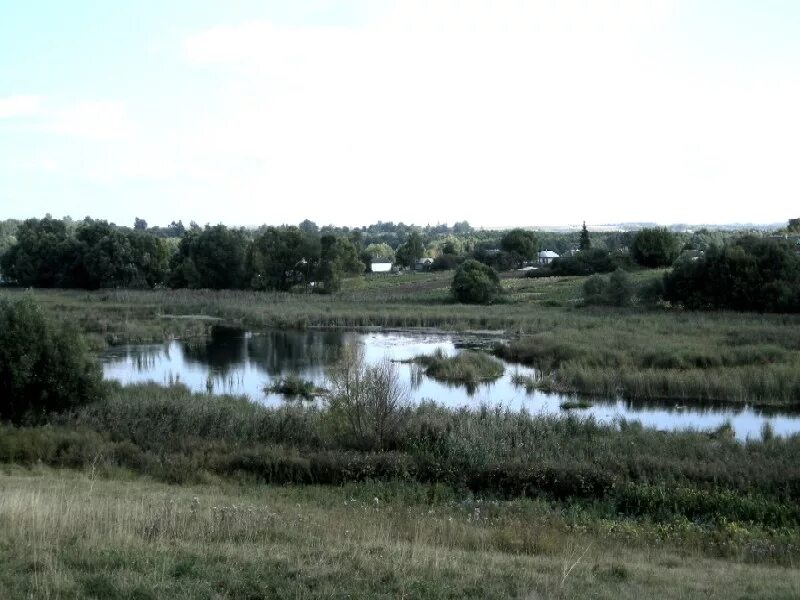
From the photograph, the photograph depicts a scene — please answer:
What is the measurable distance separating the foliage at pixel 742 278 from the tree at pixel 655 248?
27.9 meters

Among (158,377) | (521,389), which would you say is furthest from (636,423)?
(158,377)

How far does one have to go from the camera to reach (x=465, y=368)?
33.6 m

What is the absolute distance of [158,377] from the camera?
3259 centimetres

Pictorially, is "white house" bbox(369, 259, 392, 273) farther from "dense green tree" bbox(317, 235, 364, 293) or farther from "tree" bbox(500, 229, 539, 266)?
"dense green tree" bbox(317, 235, 364, 293)

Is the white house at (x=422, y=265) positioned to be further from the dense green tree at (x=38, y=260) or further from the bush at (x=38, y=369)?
the bush at (x=38, y=369)

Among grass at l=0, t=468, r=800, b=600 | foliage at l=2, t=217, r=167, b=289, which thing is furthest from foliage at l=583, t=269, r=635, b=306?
grass at l=0, t=468, r=800, b=600

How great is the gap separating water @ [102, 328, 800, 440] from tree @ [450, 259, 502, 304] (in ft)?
54.0

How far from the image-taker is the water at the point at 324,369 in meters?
25.7

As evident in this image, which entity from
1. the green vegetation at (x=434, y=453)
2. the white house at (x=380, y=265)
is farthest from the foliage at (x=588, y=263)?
the green vegetation at (x=434, y=453)

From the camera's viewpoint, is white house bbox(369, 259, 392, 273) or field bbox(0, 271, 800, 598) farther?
white house bbox(369, 259, 392, 273)

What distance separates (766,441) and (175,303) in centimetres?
5286

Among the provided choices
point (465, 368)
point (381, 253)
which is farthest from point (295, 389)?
point (381, 253)

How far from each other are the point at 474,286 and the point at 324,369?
32.4 metres

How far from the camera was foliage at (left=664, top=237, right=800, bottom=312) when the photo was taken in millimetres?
49500
